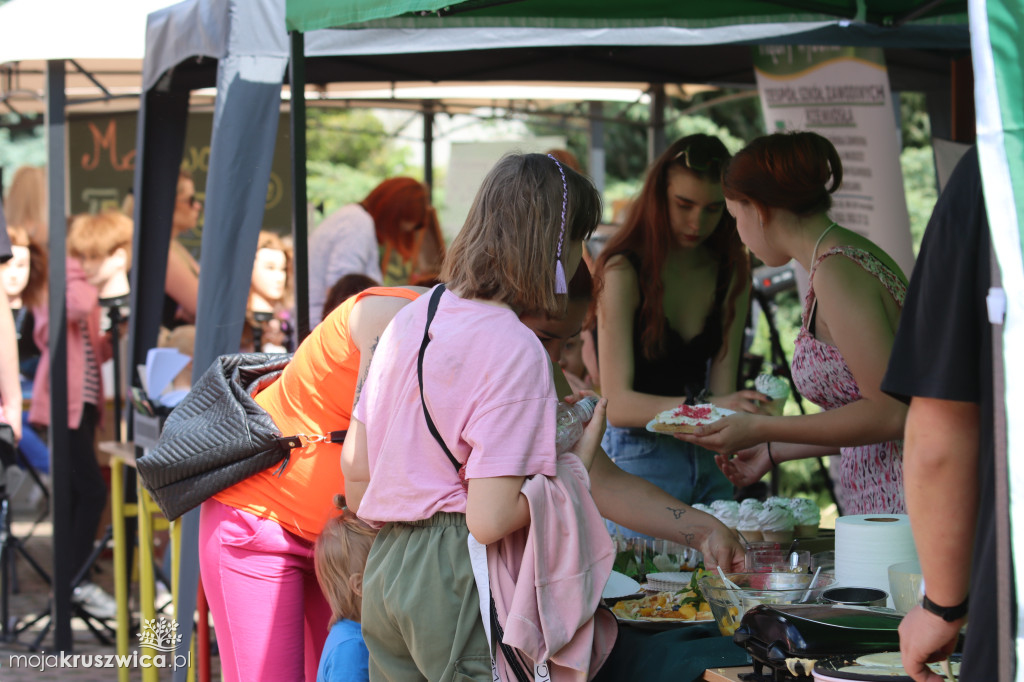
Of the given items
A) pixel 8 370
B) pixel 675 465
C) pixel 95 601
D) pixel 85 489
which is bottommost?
pixel 95 601

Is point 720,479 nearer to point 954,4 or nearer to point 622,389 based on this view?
point 622,389

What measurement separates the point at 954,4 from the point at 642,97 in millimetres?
4249

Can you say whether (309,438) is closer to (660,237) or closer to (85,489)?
(660,237)

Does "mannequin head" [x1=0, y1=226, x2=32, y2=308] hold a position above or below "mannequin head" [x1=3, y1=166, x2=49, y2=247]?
below

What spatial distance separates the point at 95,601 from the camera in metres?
5.43

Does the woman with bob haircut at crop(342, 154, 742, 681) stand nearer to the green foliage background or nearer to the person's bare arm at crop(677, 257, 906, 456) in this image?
the person's bare arm at crop(677, 257, 906, 456)

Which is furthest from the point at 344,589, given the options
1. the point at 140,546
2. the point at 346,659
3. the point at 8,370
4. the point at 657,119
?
the point at 657,119

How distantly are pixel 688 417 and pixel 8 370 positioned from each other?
2.47 m

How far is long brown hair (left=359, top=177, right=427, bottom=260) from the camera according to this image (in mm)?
5363

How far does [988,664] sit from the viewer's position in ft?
4.02

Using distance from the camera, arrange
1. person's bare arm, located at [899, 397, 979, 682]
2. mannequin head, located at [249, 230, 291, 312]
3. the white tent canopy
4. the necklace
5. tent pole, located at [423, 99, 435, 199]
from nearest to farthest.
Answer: person's bare arm, located at [899, 397, 979, 682], the necklace, the white tent canopy, mannequin head, located at [249, 230, 291, 312], tent pole, located at [423, 99, 435, 199]

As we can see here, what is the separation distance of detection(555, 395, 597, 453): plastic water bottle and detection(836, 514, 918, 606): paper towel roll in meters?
0.51

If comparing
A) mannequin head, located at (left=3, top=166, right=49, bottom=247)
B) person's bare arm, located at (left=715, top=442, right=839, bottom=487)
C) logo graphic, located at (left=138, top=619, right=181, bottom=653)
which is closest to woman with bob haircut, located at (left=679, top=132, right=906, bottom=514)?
person's bare arm, located at (left=715, top=442, right=839, bottom=487)

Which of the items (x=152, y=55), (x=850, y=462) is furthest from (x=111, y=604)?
(x=850, y=462)
